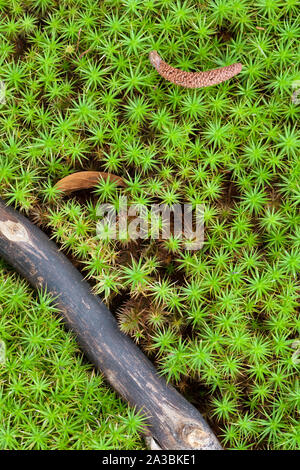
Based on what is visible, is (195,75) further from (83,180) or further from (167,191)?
(83,180)

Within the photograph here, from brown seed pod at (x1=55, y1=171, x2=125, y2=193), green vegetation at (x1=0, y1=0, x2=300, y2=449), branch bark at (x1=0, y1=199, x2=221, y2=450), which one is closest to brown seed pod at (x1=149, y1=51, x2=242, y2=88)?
green vegetation at (x1=0, y1=0, x2=300, y2=449)

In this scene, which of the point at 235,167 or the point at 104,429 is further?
the point at 235,167

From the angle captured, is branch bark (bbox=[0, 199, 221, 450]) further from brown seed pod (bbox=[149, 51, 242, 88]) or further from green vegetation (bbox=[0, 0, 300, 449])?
brown seed pod (bbox=[149, 51, 242, 88])

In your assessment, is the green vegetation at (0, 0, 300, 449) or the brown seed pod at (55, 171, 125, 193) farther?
the brown seed pod at (55, 171, 125, 193)

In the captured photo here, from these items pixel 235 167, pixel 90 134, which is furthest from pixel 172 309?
pixel 90 134

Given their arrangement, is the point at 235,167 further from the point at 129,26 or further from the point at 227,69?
the point at 129,26

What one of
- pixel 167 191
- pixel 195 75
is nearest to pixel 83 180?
pixel 167 191
